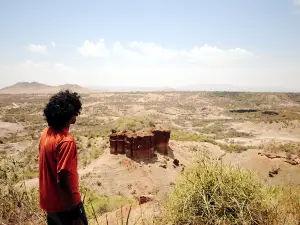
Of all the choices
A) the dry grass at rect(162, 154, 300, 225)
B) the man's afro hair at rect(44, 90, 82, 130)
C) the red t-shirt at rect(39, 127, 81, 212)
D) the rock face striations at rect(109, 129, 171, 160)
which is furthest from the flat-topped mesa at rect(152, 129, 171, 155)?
the red t-shirt at rect(39, 127, 81, 212)

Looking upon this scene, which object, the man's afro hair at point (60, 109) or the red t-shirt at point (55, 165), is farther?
the man's afro hair at point (60, 109)

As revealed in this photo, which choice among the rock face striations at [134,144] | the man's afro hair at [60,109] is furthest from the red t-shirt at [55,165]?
the rock face striations at [134,144]

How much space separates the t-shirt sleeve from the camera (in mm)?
2947

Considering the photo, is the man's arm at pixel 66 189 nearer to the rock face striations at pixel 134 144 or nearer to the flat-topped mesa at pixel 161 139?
the rock face striations at pixel 134 144

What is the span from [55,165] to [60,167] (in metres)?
0.16

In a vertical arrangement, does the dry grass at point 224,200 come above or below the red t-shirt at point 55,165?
below

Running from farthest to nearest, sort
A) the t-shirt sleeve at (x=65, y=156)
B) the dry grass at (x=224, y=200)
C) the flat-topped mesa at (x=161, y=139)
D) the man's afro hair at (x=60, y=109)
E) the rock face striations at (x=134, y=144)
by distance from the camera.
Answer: the flat-topped mesa at (x=161, y=139) < the rock face striations at (x=134, y=144) < the dry grass at (x=224, y=200) < the man's afro hair at (x=60, y=109) < the t-shirt sleeve at (x=65, y=156)

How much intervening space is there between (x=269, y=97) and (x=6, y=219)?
108995mm

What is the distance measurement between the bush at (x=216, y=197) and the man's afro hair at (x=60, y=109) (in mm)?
3135

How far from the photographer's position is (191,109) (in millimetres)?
85188

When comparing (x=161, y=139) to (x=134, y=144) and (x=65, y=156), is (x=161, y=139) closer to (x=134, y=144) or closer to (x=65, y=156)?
(x=134, y=144)

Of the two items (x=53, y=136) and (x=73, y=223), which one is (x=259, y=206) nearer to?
(x=73, y=223)

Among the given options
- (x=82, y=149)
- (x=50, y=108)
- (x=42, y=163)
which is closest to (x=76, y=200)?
(x=42, y=163)

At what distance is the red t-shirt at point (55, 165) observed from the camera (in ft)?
9.81
